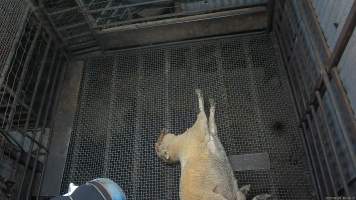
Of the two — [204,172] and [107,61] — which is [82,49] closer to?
[107,61]

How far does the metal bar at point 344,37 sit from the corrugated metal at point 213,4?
211cm

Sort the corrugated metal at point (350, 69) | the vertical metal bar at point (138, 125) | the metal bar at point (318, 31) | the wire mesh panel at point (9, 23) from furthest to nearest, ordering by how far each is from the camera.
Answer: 1. the vertical metal bar at point (138, 125)
2. the wire mesh panel at point (9, 23)
3. the metal bar at point (318, 31)
4. the corrugated metal at point (350, 69)

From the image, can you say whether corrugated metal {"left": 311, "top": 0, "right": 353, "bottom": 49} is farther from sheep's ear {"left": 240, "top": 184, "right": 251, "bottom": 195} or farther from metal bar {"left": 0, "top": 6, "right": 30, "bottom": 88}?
metal bar {"left": 0, "top": 6, "right": 30, "bottom": 88}

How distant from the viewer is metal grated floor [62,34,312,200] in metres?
4.14

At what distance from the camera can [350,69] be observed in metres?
2.92

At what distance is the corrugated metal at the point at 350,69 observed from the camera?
9.31 feet

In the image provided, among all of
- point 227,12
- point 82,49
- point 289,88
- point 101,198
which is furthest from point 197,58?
point 101,198

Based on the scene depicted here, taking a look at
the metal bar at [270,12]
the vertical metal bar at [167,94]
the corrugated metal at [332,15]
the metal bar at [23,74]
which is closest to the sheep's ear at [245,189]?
the vertical metal bar at [167,94]

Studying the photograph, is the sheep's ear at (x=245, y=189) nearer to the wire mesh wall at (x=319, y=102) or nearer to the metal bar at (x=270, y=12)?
the wire mesh wall at (x=319, y=102)

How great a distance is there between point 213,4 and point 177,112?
1.55 meters

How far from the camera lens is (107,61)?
538 centimetres

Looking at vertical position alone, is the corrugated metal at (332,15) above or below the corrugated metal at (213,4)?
below

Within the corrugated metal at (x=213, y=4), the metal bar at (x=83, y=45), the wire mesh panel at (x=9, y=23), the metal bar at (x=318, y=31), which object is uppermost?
the corrugated metal at (x=213, y=4)

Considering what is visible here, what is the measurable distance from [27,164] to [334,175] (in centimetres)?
317
